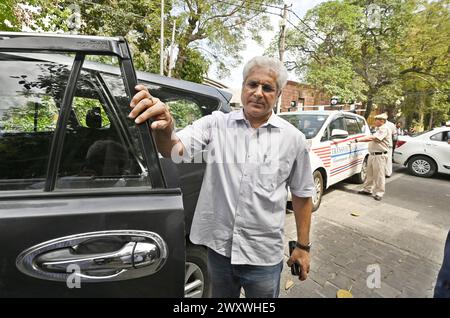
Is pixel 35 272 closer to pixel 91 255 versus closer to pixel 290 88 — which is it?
pixel 91 255

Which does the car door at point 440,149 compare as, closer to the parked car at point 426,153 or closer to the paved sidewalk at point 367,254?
the parked car at point 426,153

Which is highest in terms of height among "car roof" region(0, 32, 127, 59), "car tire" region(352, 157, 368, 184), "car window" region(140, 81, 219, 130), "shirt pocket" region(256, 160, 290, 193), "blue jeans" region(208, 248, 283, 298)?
"car roof" region(0, 32, 127, 59)

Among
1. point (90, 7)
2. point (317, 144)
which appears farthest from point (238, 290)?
point (90, 7)

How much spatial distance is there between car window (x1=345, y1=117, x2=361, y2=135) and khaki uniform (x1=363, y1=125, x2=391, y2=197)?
449mm

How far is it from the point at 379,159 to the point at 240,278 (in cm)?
470

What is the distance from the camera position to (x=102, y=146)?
129cm

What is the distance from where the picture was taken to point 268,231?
4.50 ft

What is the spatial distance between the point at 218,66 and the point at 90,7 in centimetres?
728

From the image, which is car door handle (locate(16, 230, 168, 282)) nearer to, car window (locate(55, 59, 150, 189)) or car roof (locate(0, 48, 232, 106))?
car window (locate(55, 59, 150, 189))

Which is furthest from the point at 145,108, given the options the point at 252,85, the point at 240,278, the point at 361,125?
the point at 361,125

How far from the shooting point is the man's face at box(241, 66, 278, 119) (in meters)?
1.36

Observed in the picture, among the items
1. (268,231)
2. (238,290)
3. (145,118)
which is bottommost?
(238,290)

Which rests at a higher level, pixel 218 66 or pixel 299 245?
pixel 218 66

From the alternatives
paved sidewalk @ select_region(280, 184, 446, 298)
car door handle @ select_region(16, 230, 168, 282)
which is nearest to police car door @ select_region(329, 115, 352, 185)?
paved sidewalk @ select_region(280, 184, 446, 298)
